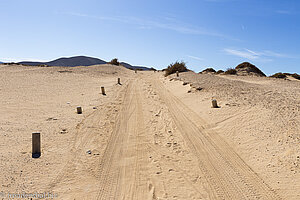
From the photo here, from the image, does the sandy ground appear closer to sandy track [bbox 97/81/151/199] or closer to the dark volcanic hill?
sandy track [bbox 97/81/151/199]

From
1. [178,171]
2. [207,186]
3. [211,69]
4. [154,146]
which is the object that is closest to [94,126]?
[154,146]

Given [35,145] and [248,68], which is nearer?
[35,145]

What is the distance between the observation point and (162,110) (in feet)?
38.3

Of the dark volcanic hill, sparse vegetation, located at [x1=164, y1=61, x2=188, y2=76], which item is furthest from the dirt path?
the dark volcanic hill

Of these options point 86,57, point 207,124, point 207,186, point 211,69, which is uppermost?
point 86,57

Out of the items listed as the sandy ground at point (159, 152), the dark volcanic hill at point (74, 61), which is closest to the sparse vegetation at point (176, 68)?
the sandy ground at point (159, 152)

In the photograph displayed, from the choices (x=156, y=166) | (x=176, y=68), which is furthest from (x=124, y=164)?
(x=176, y=68)

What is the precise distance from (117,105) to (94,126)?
158 inches

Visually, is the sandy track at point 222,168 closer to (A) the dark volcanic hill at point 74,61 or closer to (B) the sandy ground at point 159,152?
(B) the sandy ground at point 159,152

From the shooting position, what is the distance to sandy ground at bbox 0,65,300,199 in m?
4.77

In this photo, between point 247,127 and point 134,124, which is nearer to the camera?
point 247,127

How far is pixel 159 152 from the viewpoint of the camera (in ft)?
21.6

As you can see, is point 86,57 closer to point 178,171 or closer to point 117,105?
point 117,105

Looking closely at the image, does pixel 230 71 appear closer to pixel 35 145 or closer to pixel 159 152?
pixel 159 152
